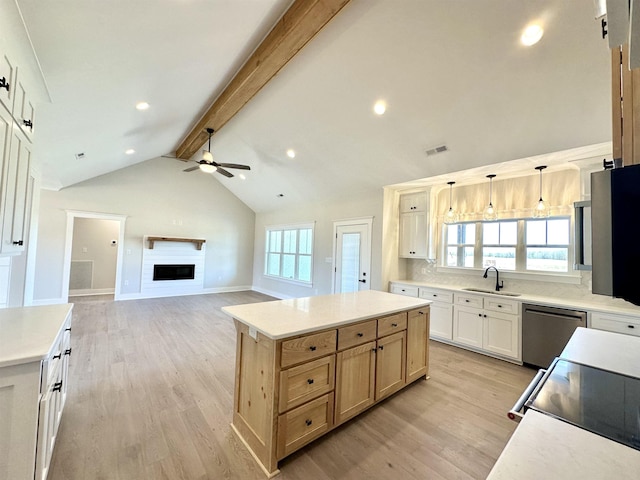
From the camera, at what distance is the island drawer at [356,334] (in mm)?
2072

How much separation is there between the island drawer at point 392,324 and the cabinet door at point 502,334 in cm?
186

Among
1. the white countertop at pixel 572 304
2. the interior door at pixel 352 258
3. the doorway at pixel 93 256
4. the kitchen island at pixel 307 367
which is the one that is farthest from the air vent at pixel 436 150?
the doorway at pixel 93 256

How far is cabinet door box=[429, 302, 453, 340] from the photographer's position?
4126 millimetres

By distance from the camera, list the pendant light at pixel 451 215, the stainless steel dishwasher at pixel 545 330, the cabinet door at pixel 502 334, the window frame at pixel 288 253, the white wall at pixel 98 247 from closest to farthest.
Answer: the stainless steel dishwasher at pixel 545 330 → the cabinet door at pixel 502 334 → the pendant light at pixel 451 215 → the window frame at pixel 288 253 → the white wall at pixel 98 247

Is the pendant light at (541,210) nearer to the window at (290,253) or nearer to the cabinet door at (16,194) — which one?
the window at (290,253)

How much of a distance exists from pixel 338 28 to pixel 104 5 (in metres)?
1.83

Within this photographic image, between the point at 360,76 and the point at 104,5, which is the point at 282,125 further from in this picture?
the point at 104,5

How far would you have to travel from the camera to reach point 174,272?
24.2 feet

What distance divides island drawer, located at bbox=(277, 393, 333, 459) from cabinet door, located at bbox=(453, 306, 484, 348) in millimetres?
2820

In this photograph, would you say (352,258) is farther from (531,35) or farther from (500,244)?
(531,35)

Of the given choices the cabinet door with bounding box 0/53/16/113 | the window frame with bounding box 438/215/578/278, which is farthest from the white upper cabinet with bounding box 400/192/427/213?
the cabinet door with bounding box 0/53/16/113

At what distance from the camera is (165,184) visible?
23.8 feet

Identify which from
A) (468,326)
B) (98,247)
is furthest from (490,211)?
(98,247)

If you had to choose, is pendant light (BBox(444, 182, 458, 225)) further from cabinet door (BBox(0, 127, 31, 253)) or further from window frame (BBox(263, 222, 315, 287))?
cabinet door (BBox(0, 127, 31, 253))
